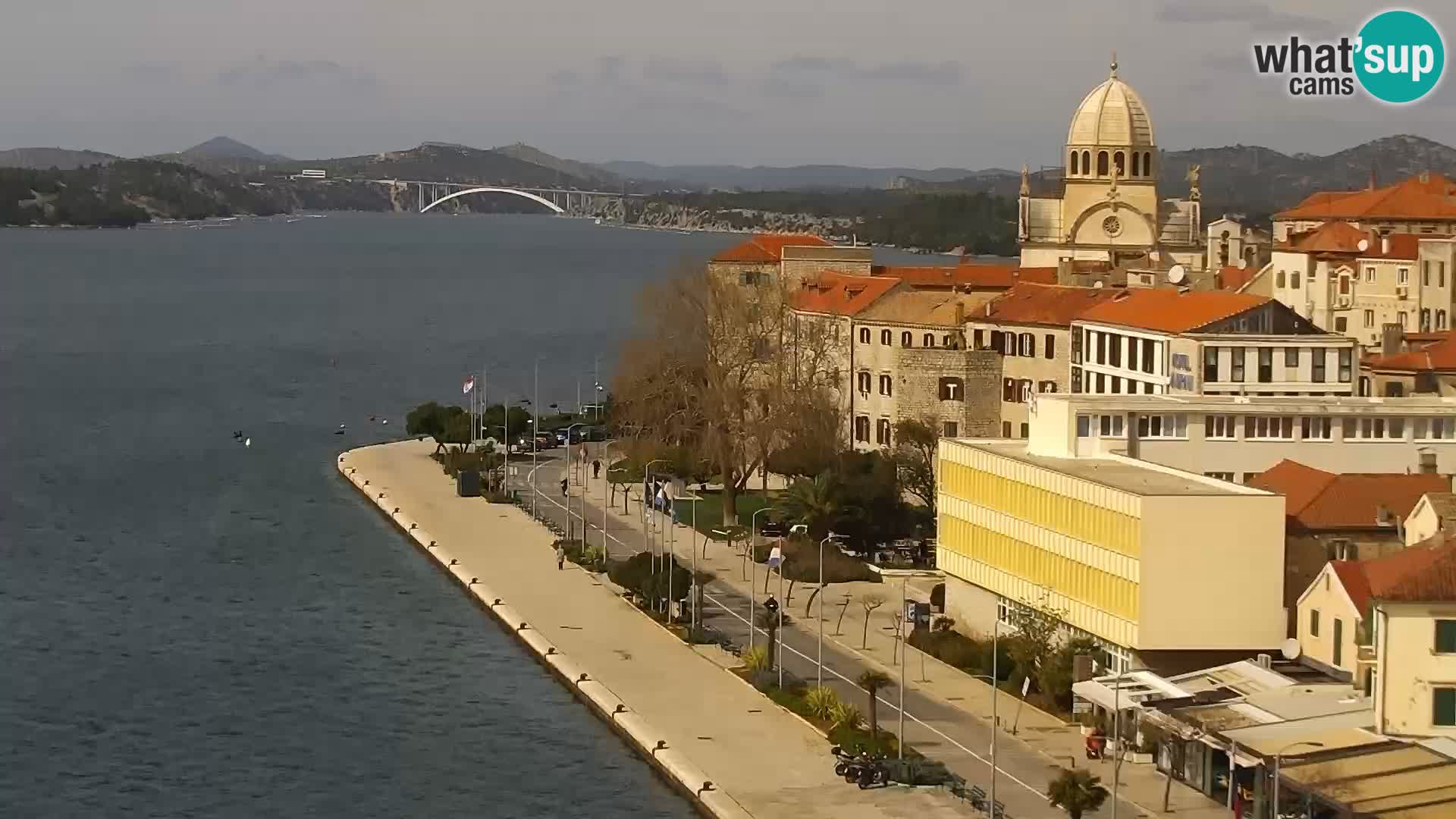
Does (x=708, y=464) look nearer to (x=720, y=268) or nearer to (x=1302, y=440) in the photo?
(x=720, y=268)

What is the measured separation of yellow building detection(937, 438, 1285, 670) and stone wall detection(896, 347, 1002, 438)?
1732cm

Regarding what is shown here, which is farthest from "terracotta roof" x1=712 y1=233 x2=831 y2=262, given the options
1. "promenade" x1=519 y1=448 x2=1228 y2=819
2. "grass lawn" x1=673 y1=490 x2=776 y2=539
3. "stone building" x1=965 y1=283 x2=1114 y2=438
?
"promenade" x1=519 y1=448 x2=1228 y2=819

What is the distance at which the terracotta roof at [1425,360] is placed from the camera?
43406mm

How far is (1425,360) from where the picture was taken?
43.5 meters

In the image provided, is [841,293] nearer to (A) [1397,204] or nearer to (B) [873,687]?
(A) [1397,204]

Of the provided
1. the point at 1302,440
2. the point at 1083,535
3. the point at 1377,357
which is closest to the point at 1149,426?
the point at 1302,440

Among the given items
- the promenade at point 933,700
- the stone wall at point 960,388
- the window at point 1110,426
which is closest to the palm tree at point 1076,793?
the promenade at point 933,700

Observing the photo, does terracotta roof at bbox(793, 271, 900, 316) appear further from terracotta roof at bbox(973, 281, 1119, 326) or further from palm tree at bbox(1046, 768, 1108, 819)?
palm tree at bbox(1046, 768, 1108, 819)

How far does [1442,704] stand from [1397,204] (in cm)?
3865

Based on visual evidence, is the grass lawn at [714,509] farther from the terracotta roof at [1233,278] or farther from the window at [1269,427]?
the window at [1269,427]

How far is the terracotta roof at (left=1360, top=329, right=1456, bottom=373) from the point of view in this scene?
4341 centimetres

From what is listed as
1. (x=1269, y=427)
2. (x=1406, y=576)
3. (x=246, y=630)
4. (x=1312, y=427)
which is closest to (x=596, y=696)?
(x=246, y=630)

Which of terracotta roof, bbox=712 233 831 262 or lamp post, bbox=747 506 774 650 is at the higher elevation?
terracotta roof, bbox=712 233 831 262

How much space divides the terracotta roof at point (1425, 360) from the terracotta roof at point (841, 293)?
48.5 ft
